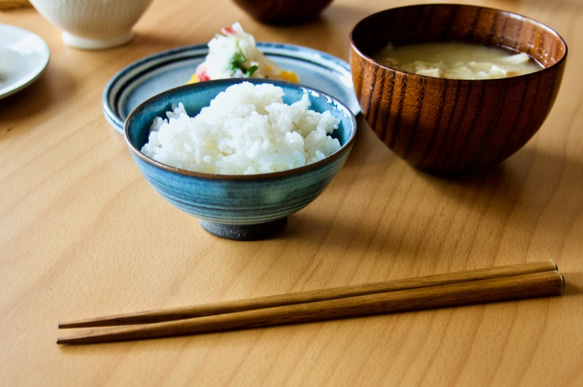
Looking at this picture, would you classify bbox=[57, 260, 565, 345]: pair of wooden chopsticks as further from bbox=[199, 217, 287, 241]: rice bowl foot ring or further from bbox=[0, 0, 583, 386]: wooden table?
bbox=[199, 217, 287, 241]: rice bowl foot ring

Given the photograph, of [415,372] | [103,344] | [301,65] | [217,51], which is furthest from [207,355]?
[301,65]

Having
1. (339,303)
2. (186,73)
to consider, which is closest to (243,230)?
(339,303)

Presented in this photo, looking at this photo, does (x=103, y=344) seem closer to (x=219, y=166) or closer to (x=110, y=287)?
(x=110, y=287)

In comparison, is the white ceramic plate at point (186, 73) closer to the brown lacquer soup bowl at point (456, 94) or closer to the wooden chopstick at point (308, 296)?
the brown lacquer soup bowl at point (456, 94)

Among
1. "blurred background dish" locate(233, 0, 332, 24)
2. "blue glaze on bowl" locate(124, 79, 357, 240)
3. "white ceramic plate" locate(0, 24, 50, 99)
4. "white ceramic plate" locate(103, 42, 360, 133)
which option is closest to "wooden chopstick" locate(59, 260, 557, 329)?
"blue glaze on bowl" locate(124, 79, 357, 240)

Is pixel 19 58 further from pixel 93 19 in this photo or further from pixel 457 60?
pixel 457 60

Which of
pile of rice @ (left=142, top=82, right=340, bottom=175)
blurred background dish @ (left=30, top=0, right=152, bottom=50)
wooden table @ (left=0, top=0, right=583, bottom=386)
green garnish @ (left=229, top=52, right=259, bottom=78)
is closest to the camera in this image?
wooden table @ (left=0, top=0, right=583, bottom=386)
